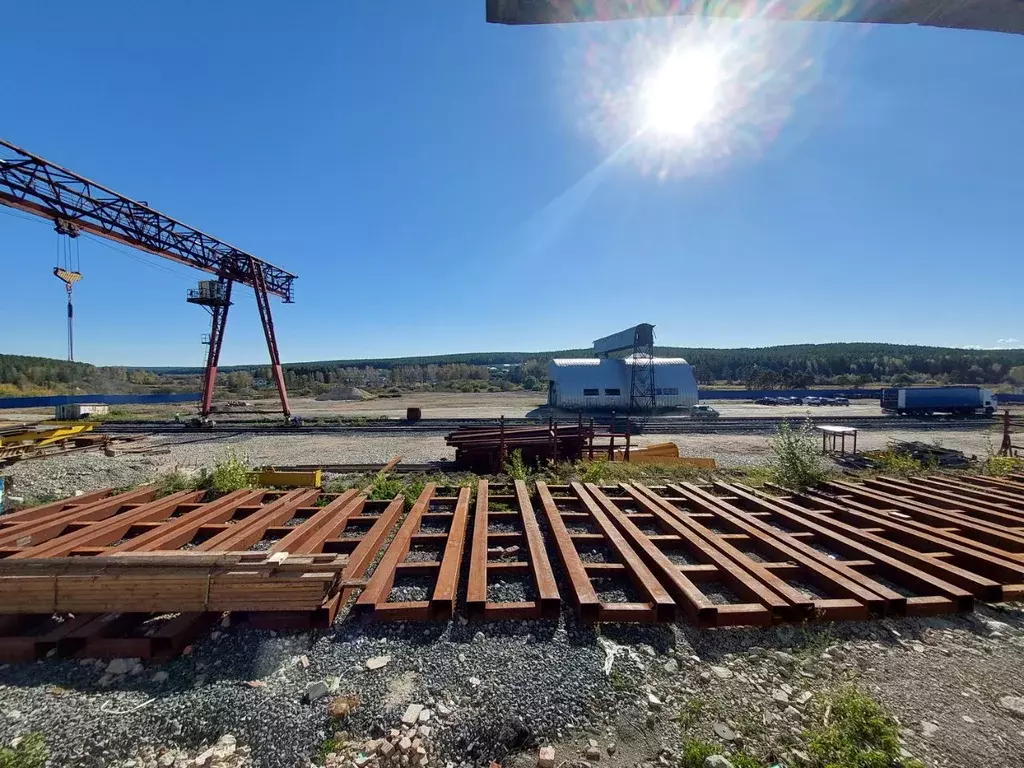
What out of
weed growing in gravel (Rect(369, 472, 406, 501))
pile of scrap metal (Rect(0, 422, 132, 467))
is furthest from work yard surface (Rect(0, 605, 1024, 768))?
pile of scrap metal (Rect(0, 422, 132, 467))

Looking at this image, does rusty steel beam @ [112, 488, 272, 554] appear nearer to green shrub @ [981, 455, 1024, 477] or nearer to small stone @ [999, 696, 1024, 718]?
small stone @ [999, 696, 1024, 718]

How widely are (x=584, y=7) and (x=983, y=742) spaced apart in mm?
4569

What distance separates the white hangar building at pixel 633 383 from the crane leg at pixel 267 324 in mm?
18980

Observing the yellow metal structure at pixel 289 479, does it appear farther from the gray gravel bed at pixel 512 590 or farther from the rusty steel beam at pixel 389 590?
the gray gravel bed at pixel 512 590

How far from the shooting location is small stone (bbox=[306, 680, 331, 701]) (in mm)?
2721

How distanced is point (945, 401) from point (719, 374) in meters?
86.9

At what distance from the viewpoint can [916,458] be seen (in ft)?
40.0

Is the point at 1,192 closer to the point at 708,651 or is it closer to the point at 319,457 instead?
the point at 319,457

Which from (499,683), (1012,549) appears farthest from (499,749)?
(1012,549)

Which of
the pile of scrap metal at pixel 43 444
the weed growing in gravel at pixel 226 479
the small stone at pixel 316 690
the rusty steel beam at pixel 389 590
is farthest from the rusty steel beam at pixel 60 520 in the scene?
the pile of scrap metal at pixel 43 444

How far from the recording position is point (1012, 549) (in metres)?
5.09

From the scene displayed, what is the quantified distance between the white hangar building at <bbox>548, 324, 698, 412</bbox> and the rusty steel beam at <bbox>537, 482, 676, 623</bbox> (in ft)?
84.7

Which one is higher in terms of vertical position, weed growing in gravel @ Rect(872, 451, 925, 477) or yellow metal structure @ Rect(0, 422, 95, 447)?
yellow metal structure @ Rect(0, 422, 95, 447)

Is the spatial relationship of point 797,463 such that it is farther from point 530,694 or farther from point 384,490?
point 384,490
